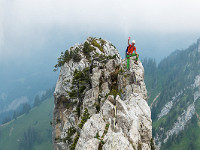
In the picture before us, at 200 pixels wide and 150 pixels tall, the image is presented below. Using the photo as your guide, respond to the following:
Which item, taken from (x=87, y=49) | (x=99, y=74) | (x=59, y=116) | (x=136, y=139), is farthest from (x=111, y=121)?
(x=87, y=49)

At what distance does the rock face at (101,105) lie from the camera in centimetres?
3198

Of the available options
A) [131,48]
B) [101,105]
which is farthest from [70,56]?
[101,105]

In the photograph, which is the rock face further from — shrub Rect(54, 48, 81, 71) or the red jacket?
the red jacket

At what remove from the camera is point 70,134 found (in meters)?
46.9

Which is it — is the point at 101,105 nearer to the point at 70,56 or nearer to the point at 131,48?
the point at 131,48

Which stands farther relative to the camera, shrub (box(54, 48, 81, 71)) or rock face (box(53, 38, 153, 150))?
shrub (box(54, 48, 81, 71))

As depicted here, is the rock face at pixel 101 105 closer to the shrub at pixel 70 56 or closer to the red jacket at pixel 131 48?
the shrub at pixel 70 56

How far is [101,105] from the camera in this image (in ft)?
152

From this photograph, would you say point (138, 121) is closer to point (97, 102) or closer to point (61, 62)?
point (97, 102)

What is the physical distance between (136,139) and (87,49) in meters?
45.0

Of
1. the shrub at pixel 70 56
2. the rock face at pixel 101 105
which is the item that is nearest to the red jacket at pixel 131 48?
the rock face at pixel 101 105

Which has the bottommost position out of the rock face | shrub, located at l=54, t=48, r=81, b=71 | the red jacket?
the rock face

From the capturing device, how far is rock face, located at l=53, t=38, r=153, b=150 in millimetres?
31978

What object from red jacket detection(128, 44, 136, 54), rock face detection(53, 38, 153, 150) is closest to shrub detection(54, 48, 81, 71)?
rock face detection(53, 38, 153, 150)
